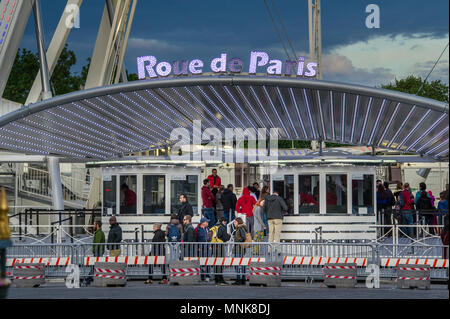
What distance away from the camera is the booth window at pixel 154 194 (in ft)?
90.4

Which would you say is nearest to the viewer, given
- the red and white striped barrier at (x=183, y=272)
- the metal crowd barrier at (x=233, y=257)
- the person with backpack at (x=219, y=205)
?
the red and white striped barrier at (x=183, y=272)

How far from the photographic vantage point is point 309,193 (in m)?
27.4

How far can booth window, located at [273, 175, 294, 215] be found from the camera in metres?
27.5

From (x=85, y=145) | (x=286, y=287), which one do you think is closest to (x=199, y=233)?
(x=286, y=287)

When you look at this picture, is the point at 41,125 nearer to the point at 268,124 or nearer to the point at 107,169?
the point at 107,169

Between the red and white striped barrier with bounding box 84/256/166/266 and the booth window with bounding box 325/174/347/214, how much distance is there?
701 cm

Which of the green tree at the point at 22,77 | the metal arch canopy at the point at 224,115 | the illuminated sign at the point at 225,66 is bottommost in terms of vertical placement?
the metal arch canopy at the point at 224,115

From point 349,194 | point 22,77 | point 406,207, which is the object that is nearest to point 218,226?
point 349,194

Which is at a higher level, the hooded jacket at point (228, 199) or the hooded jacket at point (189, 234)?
the hooded jacket at point (228, 199)

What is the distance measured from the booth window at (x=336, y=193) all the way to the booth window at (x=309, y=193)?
14.0 inches

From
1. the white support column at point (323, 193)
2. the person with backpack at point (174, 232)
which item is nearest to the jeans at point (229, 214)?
the white support column at point (323, 193)

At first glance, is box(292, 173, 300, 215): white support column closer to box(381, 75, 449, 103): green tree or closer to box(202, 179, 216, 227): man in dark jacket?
box(202, 179, 216, 227): man in dark jacket

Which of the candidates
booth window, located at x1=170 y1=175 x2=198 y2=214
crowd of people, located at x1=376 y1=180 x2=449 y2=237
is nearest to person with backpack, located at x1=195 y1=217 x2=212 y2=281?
booth window, located at x1=170 y1=175 x2=198 y2=214

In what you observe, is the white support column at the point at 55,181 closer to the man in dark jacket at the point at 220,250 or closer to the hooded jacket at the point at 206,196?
the hooded jacket at the point at 206,196
